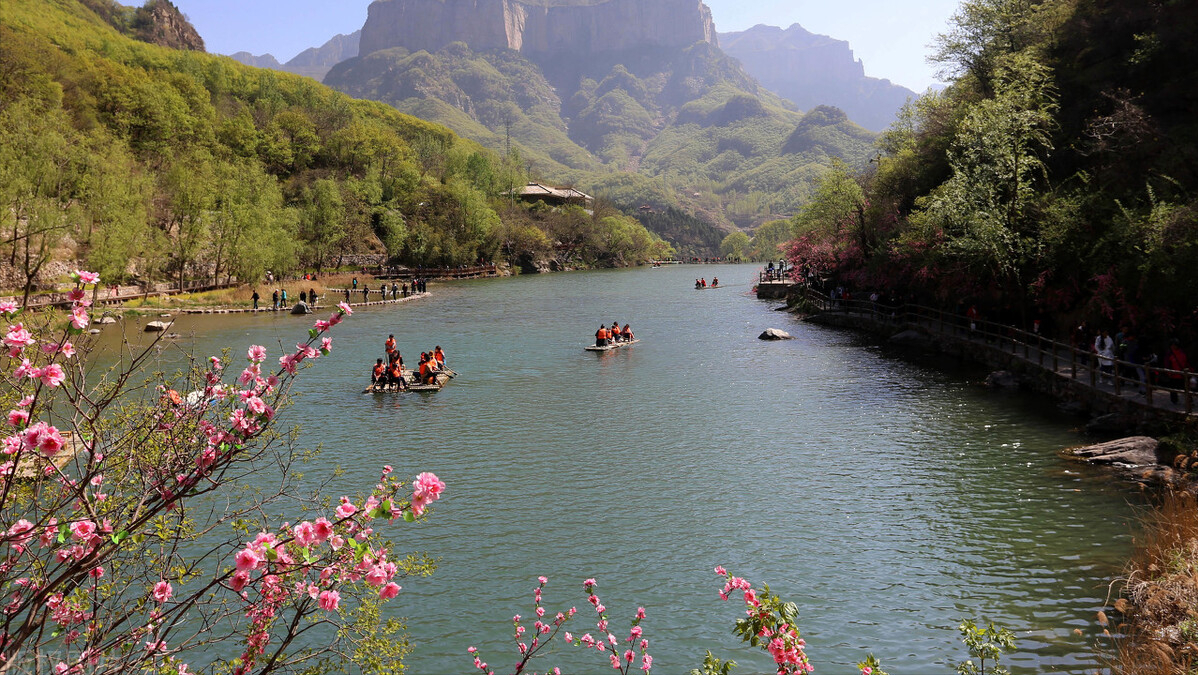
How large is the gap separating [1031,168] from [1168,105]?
5.95 m

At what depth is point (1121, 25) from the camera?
34750 mm

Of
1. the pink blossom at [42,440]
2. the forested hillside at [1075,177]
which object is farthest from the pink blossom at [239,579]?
the forested hillside at [1075,177]

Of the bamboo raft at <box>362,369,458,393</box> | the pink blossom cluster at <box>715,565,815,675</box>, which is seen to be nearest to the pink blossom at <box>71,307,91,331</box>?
the pink blossom cluster at <box>715,565,815,675</box>

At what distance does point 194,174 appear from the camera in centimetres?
7500

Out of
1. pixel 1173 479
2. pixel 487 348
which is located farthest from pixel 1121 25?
pixel 487 348

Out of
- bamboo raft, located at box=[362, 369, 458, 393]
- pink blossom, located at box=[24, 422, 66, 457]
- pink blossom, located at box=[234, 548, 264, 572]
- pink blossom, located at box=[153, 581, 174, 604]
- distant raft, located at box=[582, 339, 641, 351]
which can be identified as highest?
pink blossom, located at box=[24, 422, 66, 457]

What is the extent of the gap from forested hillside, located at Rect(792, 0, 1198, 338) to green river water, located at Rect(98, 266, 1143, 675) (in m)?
4.99

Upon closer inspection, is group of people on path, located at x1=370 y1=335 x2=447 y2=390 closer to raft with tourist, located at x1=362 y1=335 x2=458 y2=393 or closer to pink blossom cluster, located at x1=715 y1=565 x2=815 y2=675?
raft with tourist, located at x1=362 y1=335 x2=458 y2=393

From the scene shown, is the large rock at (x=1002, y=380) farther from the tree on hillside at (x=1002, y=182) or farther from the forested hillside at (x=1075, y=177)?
the tree on hillside at (x=1002, y=182)

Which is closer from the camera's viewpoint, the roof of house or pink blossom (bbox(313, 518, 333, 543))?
pink blossom (bbox(313, 518, 333, 543))

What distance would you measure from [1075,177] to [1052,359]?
9760 millimetres

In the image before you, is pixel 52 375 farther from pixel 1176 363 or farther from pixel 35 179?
pixel 35 179

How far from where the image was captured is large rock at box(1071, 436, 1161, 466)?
2175cm

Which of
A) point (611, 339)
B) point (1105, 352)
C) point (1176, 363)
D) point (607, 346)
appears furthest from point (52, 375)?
point (611, 339)
